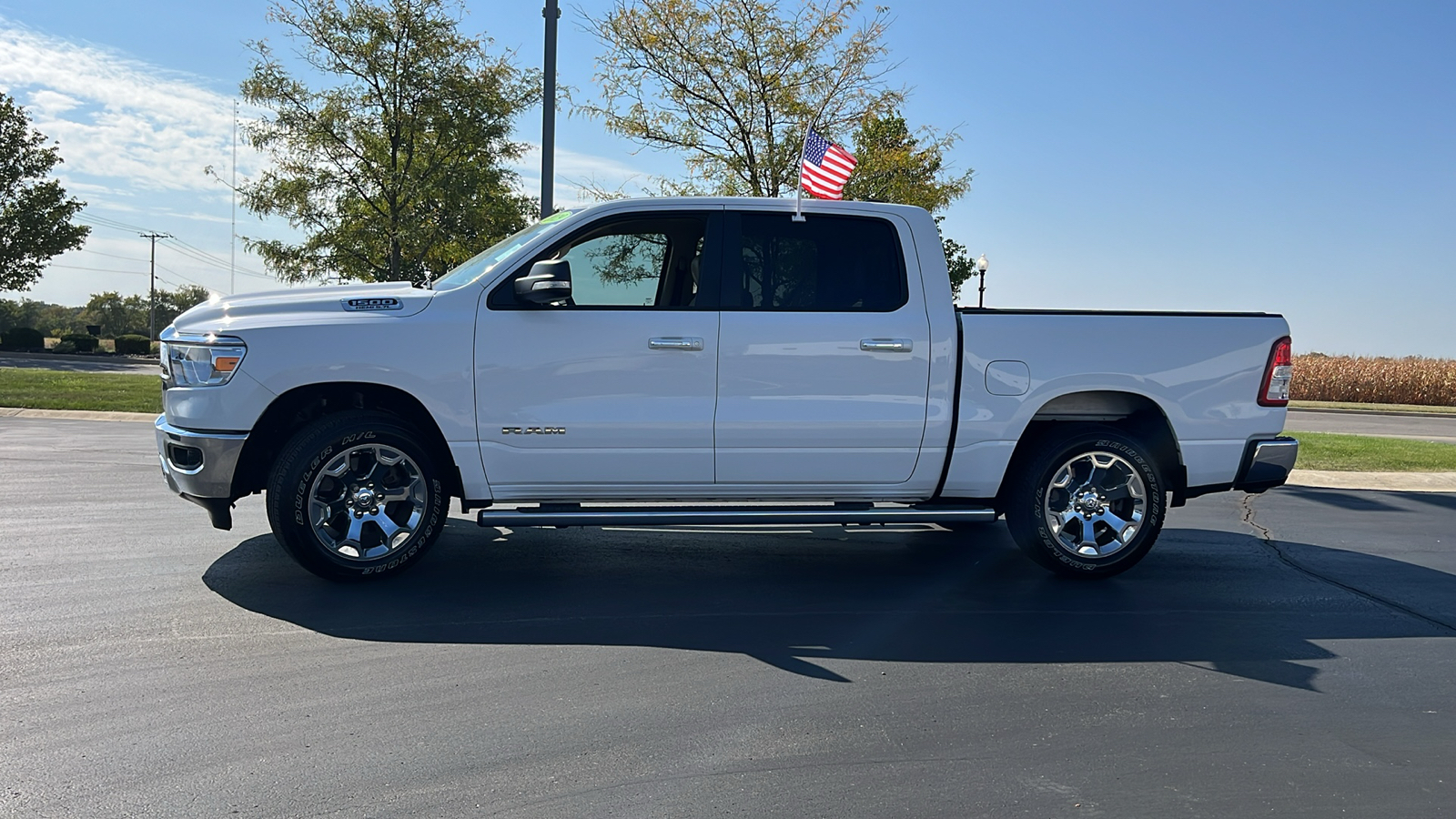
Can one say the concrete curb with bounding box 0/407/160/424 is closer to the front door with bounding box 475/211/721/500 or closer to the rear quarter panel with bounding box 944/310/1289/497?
the front door with bounding box 475/211/721/500

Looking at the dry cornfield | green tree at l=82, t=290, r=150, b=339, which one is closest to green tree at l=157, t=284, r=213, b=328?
green tree at l=82, t=290, r=150, b=339

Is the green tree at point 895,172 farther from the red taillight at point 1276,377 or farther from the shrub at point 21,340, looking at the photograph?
the shrub at point 21,340

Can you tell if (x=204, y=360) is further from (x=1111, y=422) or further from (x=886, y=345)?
(x=1111, y=422)

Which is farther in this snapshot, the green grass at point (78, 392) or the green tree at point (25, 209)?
the green tree at point (25, 209)

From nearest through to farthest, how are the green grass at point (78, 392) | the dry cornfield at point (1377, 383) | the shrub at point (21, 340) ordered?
the green grass at point (78, 392)
the dry cornfield at point (1377, 383)
the shrub at point (21, 340)

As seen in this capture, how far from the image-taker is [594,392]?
5.81m

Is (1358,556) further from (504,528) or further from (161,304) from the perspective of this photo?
(161,304)

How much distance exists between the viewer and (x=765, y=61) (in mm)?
15945

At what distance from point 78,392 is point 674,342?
50.8 feet

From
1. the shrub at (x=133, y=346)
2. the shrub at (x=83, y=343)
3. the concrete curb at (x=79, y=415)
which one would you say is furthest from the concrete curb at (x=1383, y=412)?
the shrub at (x=83, y=343)

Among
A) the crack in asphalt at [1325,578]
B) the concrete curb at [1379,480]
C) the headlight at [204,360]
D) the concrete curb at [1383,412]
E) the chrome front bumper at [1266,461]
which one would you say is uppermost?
the headlight at [204,360]

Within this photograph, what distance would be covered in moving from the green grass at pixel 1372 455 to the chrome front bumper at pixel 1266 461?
5.77 meters

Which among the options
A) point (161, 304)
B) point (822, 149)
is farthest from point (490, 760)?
point (161, 304)

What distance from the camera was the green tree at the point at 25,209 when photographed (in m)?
45.2
